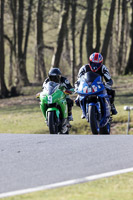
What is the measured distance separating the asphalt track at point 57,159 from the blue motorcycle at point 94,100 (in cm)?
241

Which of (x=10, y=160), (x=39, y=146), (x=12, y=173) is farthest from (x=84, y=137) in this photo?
(x=12, y=173)

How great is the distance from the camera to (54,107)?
13.5m

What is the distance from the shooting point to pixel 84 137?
1056 cm

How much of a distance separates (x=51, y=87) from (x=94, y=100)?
1.15 metres

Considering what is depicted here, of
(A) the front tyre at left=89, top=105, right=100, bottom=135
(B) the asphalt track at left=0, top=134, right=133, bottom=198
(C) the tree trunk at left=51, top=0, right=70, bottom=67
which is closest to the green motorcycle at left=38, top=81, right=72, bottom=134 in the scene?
(A) the front tyre at left=89, top=105, right=100, bottom=135

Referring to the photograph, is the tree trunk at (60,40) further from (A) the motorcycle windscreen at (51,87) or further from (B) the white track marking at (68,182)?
(B) the white track marking at (68,182)

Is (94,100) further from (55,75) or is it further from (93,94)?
(55,75)

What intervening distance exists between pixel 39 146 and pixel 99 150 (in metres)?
1.08

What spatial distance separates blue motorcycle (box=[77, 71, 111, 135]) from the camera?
1309 centimetres

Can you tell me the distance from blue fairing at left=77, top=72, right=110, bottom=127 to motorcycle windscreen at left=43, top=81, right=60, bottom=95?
2.03ft

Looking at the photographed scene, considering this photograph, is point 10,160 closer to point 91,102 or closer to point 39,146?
point 39,146

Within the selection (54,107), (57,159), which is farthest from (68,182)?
(54,107)

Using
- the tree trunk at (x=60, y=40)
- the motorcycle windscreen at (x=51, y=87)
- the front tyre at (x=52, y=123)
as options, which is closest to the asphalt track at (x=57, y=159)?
the front tyre at (x=52, y=123)

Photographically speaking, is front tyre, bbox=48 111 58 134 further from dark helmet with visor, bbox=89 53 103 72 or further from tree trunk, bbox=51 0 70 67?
tree trunk, bbox=51 0 70 67
